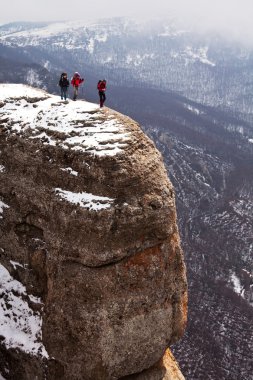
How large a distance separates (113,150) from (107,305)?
294 inches

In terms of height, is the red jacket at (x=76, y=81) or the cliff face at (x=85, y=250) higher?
the red jacket at (x=76, y=81)

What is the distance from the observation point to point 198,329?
4879 inches

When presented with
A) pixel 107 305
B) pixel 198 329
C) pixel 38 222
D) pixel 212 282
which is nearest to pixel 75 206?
pixel 38 222

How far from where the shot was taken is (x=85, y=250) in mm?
22016

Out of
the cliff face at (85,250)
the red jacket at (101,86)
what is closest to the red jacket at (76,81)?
the red jacket at (101,86)

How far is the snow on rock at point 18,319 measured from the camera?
2389cm

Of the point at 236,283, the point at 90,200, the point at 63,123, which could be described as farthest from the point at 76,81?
the point at 236,283

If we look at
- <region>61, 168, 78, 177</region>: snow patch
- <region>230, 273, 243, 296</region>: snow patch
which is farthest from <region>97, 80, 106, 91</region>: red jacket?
<region>230, 273, 243, 296</region>: snow patch

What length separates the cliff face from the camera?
22.0 meters

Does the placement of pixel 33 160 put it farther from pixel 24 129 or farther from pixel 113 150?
pixel 113 150

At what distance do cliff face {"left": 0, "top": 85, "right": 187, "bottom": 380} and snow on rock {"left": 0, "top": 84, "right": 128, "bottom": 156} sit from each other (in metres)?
0.06

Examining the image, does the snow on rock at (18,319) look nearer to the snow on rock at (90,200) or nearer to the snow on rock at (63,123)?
the snow on rock at (90,200)

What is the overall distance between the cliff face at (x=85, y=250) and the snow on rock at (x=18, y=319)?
5cm

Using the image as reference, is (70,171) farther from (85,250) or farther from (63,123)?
(85,250)
